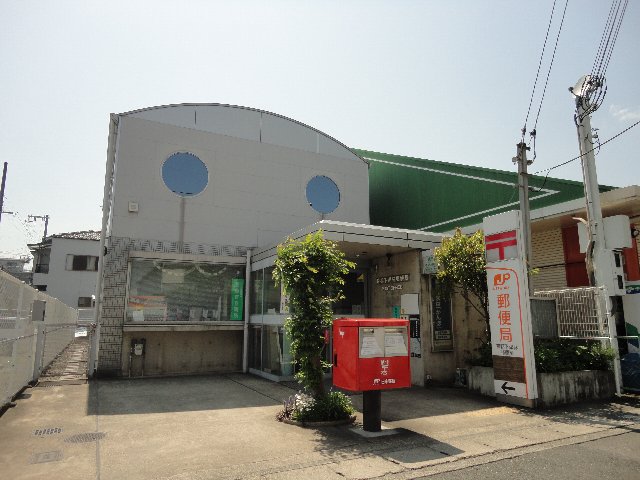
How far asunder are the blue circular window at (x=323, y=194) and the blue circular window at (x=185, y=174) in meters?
4.11

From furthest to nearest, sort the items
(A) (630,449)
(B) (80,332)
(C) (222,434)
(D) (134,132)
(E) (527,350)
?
(B) (80,332)
(D) (134,132)
(E) (527,350)
(C) (222,434)
(A) (630,449)

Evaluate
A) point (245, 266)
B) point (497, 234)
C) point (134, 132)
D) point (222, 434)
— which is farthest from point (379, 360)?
point (134, 132)

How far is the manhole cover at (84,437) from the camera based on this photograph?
6332mm

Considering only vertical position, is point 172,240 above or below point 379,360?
above

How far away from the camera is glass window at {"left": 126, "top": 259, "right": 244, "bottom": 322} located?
1351cm

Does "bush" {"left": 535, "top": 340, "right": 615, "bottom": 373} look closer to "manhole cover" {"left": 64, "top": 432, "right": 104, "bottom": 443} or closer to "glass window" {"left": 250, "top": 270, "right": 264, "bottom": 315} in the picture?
"glass window" {"left": 250, "top": 270, "right": 264, "bottom": 315}

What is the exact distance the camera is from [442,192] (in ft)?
57.8

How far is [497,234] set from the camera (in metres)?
9.71

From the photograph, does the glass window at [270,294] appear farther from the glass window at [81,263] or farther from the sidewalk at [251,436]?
the glass window at [81,263]

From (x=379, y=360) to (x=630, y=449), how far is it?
142 inches

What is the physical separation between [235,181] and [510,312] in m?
10.3

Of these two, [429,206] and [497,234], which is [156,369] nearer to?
[497,234]

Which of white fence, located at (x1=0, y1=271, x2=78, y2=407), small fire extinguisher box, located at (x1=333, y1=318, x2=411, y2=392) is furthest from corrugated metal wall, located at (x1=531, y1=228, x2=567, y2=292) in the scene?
white fence, located at (x1=0, y1=271, x2=78, y2=407)

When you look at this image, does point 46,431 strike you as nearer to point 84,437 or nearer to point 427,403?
point 84,437
